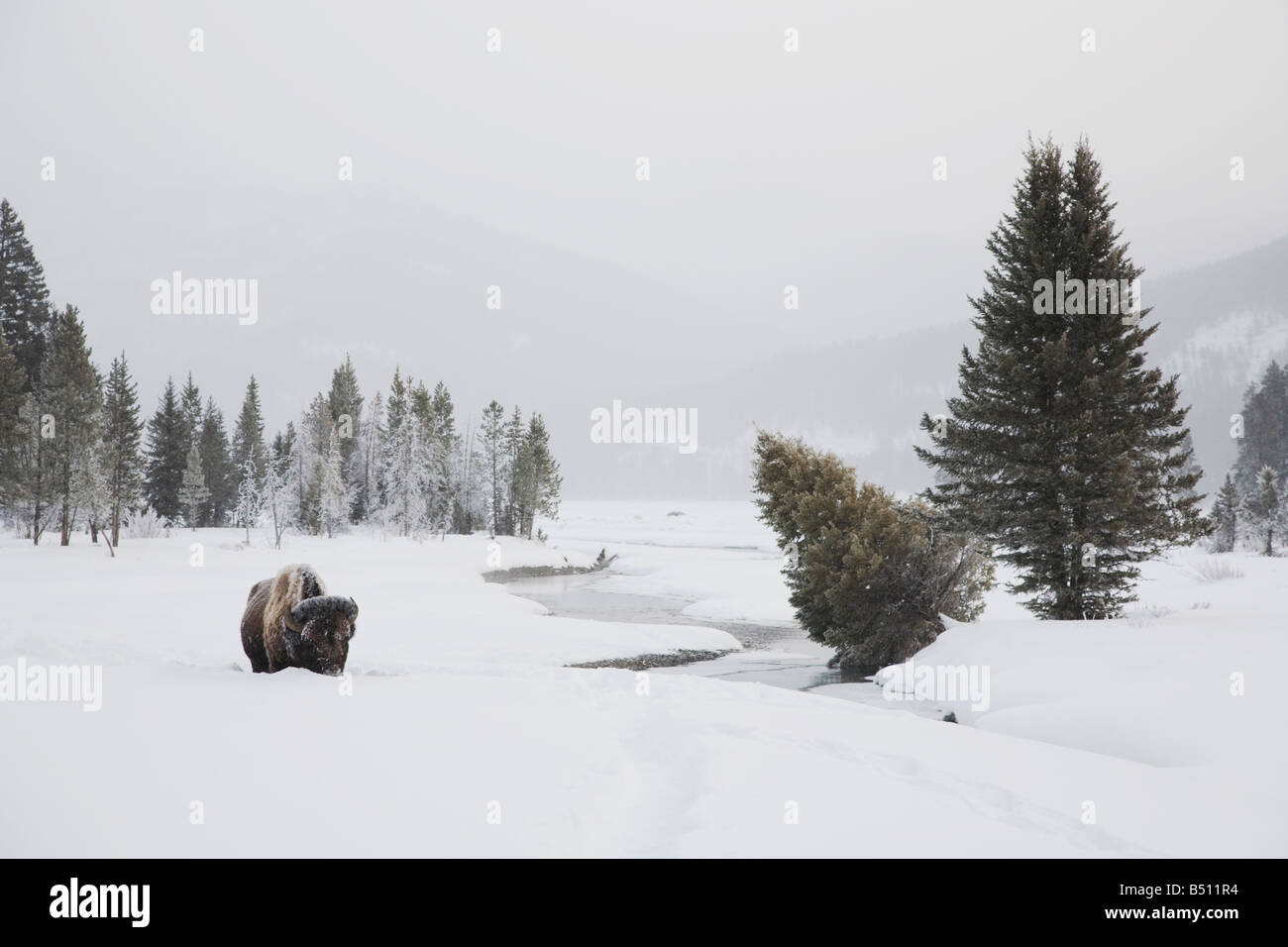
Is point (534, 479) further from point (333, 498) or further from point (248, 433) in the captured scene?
point (248, 433)

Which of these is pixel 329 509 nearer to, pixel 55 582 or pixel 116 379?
pixel 116 379

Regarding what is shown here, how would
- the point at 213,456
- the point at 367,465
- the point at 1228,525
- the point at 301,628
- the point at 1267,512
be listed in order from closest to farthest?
1. the point at 301,628
2. the point at 1267,512
3. the point at 1228,525
4. the point at 367,465
5. the point at 213,456

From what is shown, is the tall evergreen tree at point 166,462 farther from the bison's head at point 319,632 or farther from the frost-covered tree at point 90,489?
the bison's head at point 319,632

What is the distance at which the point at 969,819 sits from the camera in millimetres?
4984

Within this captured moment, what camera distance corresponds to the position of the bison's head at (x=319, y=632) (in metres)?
10.3

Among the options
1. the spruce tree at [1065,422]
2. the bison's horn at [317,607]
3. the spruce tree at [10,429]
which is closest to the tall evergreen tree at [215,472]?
the spruce tree at [10,429]

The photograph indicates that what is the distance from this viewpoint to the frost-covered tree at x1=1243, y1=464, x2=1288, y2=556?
125 feet

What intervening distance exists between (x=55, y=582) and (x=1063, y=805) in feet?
99.8

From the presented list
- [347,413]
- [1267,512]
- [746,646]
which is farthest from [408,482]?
[1267,512]

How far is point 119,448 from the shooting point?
138ft

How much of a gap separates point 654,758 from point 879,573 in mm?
12339

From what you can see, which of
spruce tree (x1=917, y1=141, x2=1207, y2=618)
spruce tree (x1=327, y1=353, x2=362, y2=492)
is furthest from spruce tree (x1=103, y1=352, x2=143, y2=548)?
spruce tree (x1=917, y1=141, x2=1207, y2=618)

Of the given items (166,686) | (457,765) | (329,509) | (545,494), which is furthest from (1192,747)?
(545,494)

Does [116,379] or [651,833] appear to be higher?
[116,379]
